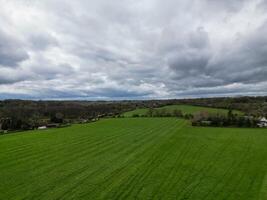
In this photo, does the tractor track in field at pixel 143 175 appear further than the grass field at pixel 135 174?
No

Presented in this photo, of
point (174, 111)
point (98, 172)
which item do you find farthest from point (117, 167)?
point (174, 111)

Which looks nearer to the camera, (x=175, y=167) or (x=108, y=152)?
(x=175, y=167)

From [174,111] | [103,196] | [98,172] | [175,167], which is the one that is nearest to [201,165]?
[175,167]

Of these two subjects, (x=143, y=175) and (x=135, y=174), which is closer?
(x=143, y=175)

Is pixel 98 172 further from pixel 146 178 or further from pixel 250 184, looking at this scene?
pixel 250 184

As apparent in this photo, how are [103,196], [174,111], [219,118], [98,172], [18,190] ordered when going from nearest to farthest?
1. [103,196]
2. [18,190]
3. [98,172]
4. [219,118]
5. [174,111]

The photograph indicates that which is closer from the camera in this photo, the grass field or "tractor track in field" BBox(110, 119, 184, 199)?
"tractor track in field" BBox(110, 119, 184, 199)

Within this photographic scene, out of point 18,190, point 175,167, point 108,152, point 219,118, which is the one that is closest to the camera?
point 18,190

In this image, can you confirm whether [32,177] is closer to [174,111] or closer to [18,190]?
[18,190]

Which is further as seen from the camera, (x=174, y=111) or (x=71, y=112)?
(x=71, y=112)
